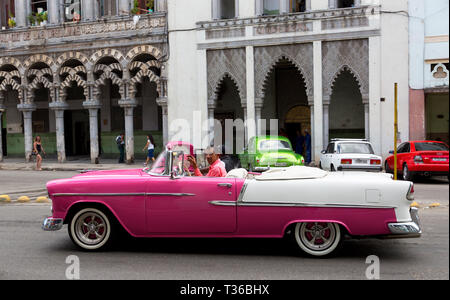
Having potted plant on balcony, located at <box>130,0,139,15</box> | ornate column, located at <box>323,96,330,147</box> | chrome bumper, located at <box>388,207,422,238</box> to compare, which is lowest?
chrome bumper, located at <box>388,207,422,238</box>

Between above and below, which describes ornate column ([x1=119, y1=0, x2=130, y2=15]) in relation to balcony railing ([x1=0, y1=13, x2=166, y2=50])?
above

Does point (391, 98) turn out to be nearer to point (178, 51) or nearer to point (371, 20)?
point (371, 20)

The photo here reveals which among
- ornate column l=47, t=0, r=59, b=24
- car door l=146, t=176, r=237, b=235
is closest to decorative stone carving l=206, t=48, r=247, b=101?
ornate column l=47, t=0, r=59, b=24

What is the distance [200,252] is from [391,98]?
17.2m

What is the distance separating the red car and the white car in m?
0.85

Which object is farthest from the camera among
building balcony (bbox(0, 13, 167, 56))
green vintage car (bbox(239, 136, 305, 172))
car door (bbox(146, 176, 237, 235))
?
building balcony (bbox(0, 13, 167, 56))

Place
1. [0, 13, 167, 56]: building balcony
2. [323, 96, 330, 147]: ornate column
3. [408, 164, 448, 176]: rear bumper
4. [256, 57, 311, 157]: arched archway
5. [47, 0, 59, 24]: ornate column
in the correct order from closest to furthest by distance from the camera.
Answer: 1. [408, 164, 448, 176]: rear bumper
2. [323, 96, 330, 147]: ornate column
3. [0, 13, 167, 56]: building balcony
4. [256, 57, 311, 157]: arched archway
5. [47, 0, 59, 24]: ornate column

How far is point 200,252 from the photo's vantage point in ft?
23.3

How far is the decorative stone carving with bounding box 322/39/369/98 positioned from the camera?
2261cm

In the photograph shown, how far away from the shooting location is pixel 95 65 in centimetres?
2720

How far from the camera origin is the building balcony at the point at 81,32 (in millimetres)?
26125

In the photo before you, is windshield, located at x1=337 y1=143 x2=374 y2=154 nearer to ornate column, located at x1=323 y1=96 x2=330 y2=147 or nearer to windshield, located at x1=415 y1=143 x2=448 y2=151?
windshield, located at x1=415 y1=143 x2=448 y2=151

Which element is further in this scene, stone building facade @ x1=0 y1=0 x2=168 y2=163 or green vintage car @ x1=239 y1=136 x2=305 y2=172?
stone building facade @ x1=0 y1=0 x2=168 y2=163
